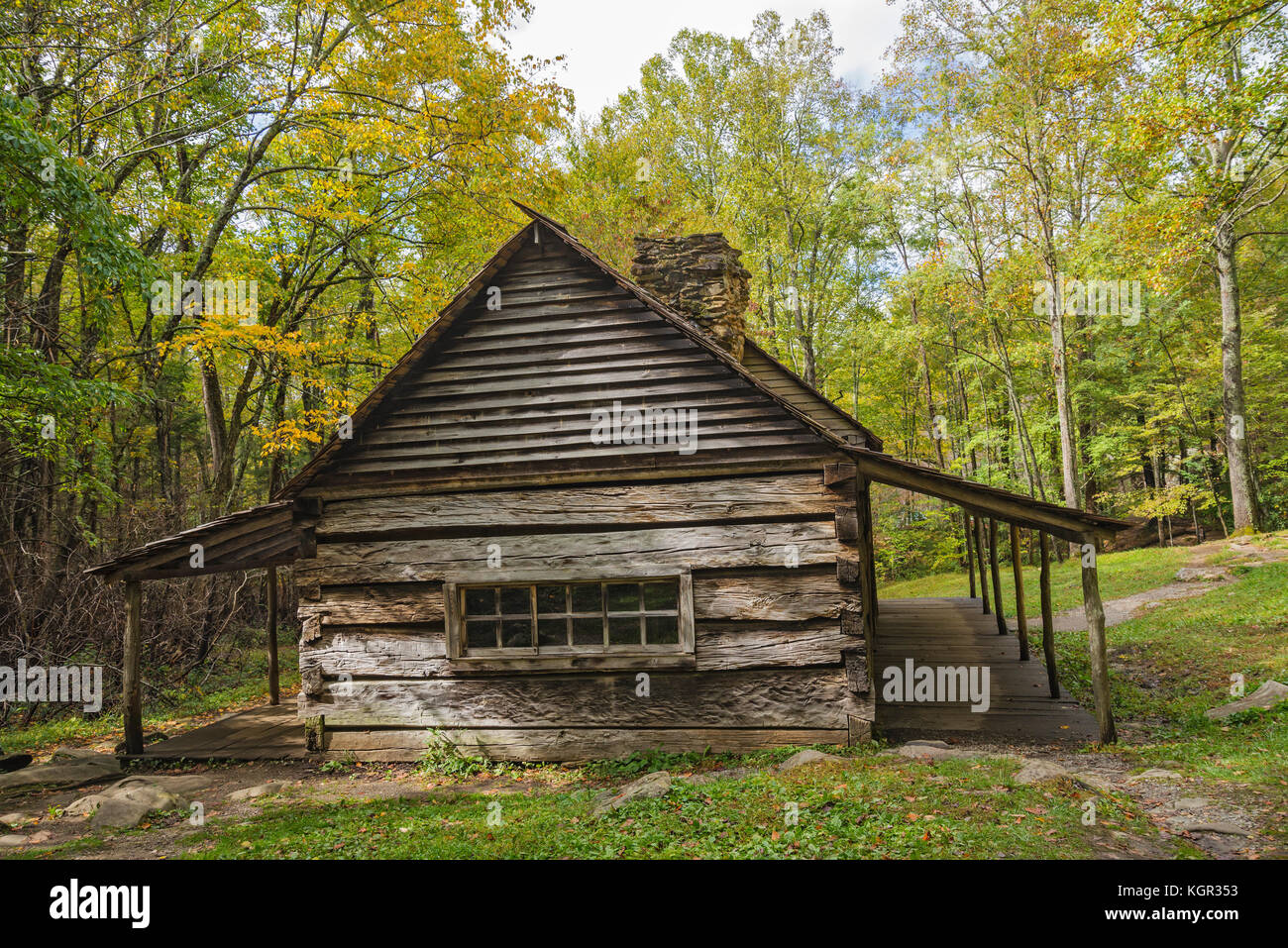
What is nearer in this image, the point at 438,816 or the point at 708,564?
the point at 438,816

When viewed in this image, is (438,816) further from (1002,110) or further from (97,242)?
(1002,110)

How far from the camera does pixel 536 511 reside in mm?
8148

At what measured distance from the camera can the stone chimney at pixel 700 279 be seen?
10.9 metres

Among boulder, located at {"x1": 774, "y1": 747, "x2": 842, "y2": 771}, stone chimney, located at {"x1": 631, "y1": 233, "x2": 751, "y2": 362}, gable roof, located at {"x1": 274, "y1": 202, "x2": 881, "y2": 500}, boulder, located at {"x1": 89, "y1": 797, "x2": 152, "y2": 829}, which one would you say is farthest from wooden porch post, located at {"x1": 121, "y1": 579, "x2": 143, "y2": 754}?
stone chimney, located at {"x1": 631, "y1": 233, "x2": 751, "y2": 362}

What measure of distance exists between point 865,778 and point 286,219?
18.5 meters

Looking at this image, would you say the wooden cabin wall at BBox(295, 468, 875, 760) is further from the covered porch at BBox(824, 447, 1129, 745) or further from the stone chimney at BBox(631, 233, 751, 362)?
the stone chimney at BBox(631, 233, 751, 362)

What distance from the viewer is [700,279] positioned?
11016 millimetres

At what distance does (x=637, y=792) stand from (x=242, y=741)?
22.2 ft

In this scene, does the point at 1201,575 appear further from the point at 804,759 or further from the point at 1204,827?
the point at 804,759

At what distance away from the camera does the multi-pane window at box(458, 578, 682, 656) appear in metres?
7.97

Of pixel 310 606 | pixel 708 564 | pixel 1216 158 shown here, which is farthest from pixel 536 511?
pixel 1216 158

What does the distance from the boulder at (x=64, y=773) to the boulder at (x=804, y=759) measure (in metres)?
8.46

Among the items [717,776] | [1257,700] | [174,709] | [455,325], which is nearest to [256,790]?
[717,776]

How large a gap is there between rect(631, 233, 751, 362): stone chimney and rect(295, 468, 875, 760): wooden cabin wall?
158 inches
